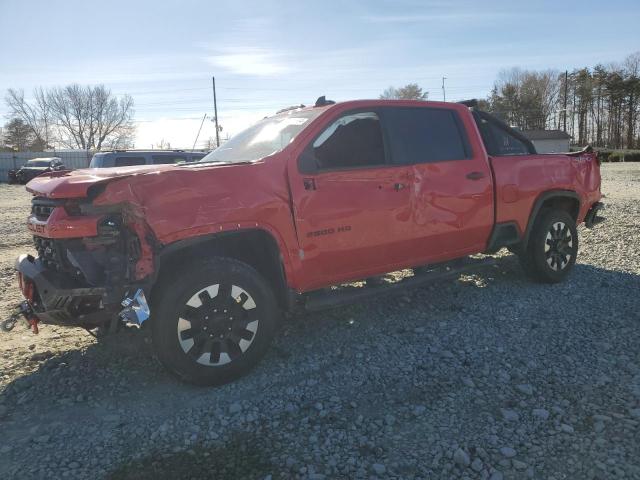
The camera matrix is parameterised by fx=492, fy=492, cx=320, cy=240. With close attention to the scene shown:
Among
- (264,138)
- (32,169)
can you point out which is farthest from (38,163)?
(264,138)

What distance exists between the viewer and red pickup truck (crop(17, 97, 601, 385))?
3.28 metres

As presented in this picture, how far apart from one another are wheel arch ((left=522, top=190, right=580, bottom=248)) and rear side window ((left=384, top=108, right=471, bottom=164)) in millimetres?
1155

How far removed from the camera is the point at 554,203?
5.84m

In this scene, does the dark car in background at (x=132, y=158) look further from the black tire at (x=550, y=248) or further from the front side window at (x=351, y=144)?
the black tire at (x=550, y=248)

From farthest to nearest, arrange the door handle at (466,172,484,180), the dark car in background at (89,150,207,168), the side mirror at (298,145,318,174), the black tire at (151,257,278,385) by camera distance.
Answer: the dark car in background at (89,150,207,168) < the door handle at (466,172,484,180) < the side mirror at (298,145,318,174) < the black tire at (151,257,278,385)

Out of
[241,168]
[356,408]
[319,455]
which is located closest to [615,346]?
[356,408]

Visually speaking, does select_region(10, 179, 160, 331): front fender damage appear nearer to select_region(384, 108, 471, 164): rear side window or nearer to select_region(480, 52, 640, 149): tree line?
select_region(384, 108, 471, 164): rear side window

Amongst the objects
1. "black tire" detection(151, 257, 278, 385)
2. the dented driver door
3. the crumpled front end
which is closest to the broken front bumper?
the crumpled front end

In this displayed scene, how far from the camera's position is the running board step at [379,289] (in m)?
4.04

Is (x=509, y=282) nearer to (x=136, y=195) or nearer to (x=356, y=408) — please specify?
(x=356, y=408)

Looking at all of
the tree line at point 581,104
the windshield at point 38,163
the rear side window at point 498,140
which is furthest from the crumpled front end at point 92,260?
the tree line at point 581,104

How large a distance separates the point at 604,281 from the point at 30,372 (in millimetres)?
5922

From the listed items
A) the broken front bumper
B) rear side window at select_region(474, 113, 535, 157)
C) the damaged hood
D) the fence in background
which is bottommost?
the broken front bumper

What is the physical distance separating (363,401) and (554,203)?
3.87 meters
